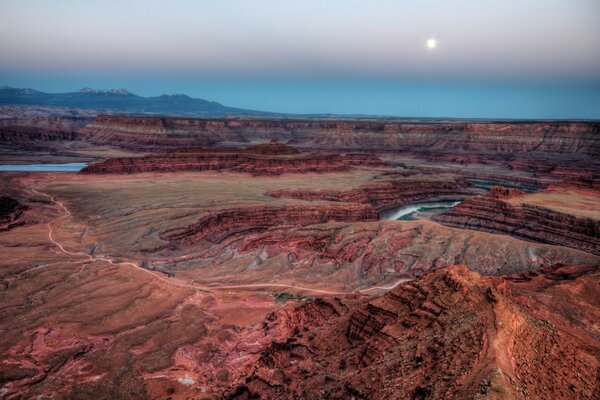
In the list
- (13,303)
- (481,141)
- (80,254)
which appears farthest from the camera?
(481,141)

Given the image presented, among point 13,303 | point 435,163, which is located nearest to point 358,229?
point 13,303

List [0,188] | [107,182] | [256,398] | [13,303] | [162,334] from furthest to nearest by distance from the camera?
[107,182], [0,188], [13,303], [162,334], [256,398]

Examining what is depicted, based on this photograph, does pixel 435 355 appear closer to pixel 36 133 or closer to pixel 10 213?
pixel 10 213

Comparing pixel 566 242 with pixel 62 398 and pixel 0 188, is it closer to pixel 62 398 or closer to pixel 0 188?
pixel 62 398

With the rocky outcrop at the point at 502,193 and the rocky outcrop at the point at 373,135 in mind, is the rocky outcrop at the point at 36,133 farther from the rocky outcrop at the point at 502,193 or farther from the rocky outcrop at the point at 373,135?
the rocky outcrop at the point at 502,193

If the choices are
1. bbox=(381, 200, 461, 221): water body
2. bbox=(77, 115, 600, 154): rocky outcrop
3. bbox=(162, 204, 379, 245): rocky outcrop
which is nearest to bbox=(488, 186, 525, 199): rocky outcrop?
bbox=(381, 200, 461, 221): water body

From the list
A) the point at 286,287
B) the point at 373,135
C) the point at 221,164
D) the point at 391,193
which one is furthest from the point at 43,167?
the point at 373,135

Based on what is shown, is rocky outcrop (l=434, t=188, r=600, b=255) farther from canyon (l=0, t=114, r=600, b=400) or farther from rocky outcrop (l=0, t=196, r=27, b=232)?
rocky outcrop (l=0, t=196, r=27, b=232)
